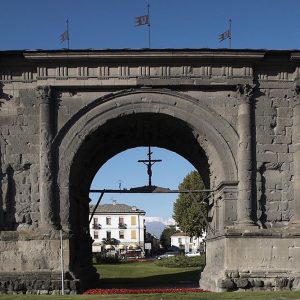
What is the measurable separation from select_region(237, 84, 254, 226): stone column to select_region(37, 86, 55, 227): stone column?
6.10 metres

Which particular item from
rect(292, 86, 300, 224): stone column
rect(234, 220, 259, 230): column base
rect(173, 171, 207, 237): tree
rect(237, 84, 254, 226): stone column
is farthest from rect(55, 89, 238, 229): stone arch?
rect(173, 171, 207, 237): tree

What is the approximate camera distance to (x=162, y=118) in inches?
822

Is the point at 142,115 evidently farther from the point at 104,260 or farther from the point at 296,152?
the point at 104,260

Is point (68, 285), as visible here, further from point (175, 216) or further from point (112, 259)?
point (175, 216)

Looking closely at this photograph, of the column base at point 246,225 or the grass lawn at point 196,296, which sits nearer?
the grass lawn at point 196,296

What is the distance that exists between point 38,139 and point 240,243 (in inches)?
291

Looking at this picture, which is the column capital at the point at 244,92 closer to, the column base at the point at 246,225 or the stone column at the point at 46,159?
the column base at the point at 246,225

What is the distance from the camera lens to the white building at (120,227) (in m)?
106

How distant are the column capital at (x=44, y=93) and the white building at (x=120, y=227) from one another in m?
86.7

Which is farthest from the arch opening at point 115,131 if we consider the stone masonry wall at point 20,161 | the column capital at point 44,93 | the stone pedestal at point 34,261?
the column capital at point 44,93

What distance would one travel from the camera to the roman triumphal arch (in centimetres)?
1941

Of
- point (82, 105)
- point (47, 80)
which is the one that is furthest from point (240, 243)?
point (47, 80)

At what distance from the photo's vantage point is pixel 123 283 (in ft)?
83.6

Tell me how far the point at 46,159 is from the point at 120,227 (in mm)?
87749
